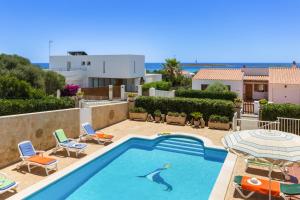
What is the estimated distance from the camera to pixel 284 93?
90.8 feet

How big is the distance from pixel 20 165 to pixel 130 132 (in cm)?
764

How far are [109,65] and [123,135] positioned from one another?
2612cm

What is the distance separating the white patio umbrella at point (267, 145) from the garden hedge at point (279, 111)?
34.1 feet

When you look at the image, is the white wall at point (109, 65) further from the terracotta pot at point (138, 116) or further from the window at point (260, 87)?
the terracotta pot at point (138, 116)

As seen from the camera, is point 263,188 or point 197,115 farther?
point 197,115

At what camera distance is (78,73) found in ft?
134

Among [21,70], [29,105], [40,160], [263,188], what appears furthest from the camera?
[21,70]

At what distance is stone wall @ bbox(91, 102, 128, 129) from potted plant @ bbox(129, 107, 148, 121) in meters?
0.51

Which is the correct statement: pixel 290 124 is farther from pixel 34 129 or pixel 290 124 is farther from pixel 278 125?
pixel 34 129

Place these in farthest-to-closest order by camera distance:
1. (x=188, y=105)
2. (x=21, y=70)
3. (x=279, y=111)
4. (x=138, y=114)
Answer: (x=21, y=70), (x=138, y=114), (x=188, y=105), (x=279, y=111)

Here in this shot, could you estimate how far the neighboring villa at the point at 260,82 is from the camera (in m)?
27.5

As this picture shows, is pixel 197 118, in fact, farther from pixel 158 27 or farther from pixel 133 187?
pixel 158 27

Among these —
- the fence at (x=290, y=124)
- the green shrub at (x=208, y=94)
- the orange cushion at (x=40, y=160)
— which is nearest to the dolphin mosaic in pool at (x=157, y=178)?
the orange cushion at (x=40, y=160)

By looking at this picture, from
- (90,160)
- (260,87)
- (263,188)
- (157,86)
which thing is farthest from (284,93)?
(90,160)
